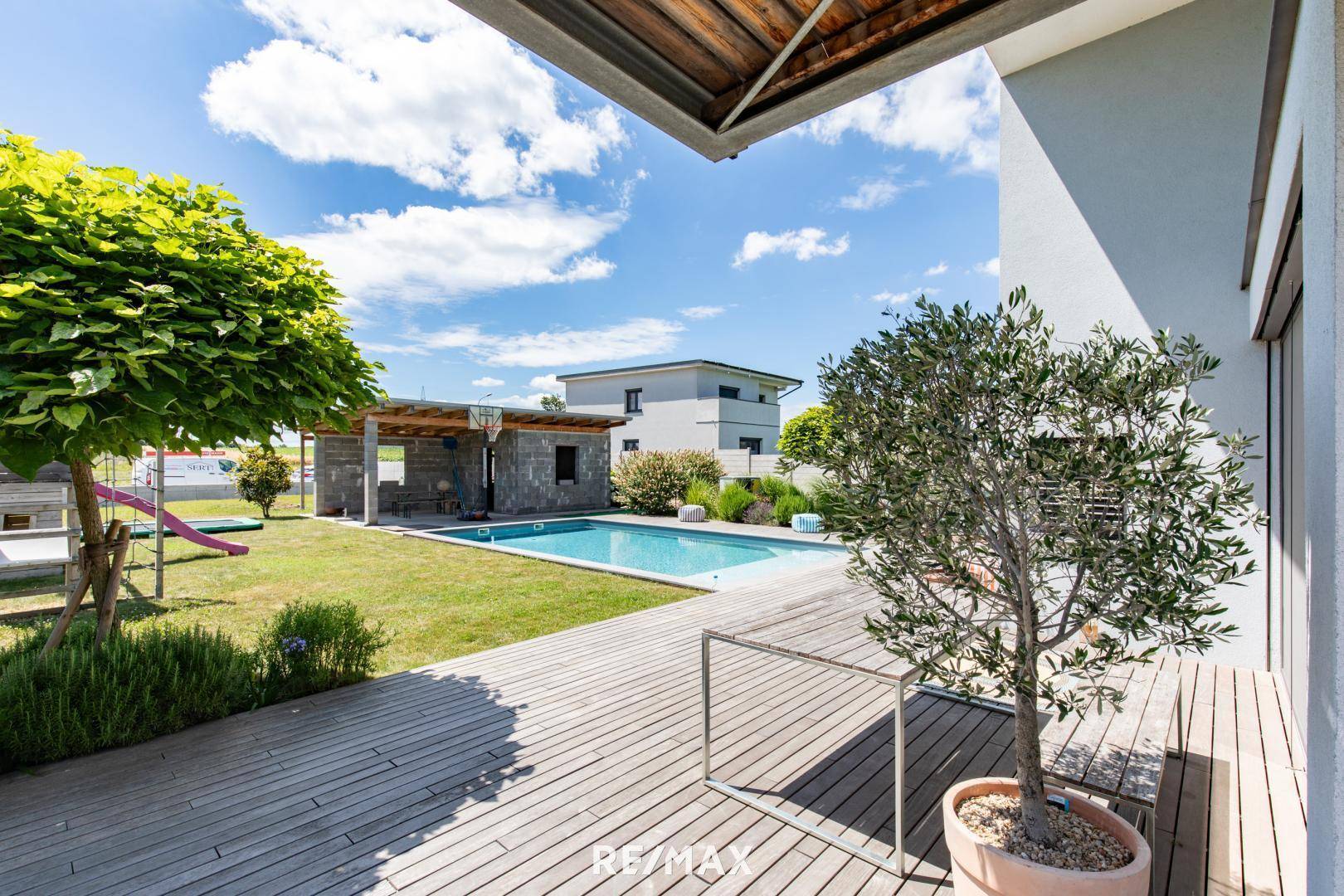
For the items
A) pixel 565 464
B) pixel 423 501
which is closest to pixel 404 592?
pixel 565 464

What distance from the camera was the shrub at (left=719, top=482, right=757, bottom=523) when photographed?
13.8 meters

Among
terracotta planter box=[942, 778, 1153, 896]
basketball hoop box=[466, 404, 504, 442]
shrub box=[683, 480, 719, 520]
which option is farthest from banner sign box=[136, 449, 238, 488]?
terracotta planter box=[942, 778, 1153, 896]

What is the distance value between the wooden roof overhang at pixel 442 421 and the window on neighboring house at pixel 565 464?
22.3 inches

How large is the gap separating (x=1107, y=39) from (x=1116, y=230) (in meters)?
1.64

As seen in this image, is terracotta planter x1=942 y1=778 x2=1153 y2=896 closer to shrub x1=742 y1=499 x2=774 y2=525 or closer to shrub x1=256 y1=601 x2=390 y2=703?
shrub x1=256 y1=601 x2=390 y2=703

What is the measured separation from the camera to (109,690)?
320cm

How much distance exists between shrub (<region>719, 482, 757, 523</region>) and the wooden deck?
964 cm

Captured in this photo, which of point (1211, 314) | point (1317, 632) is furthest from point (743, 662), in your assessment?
point (1211, 314)

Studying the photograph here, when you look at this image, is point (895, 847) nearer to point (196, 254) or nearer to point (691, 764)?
point (691, 764)

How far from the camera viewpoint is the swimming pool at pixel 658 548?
30.8ft

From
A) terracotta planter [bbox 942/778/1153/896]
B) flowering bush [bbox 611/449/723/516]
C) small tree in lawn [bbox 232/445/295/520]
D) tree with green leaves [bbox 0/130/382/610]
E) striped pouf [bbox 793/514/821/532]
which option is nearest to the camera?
terracotta planter [bbox 942/778/1153/896]

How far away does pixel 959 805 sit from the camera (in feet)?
6.77

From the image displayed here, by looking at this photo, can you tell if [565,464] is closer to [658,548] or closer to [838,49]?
[658,548]

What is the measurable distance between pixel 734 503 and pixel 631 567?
511 cm
